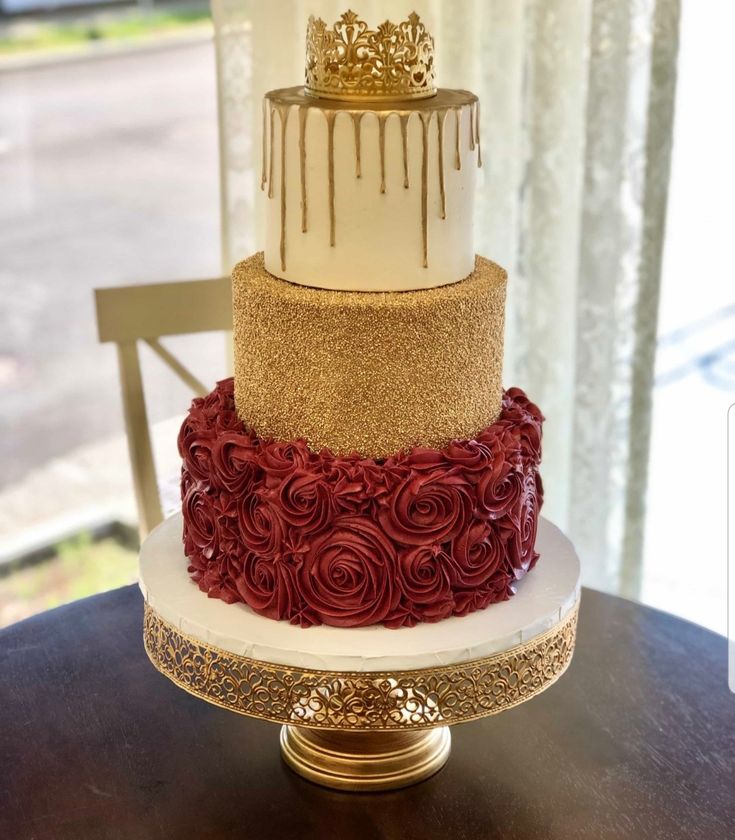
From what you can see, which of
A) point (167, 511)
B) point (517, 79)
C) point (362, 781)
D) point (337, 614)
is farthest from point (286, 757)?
point (517, 79)

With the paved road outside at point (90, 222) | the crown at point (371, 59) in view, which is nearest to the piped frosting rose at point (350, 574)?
the crown at point (371, 59)

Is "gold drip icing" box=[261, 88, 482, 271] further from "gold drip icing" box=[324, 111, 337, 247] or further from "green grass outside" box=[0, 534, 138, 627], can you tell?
"green grass outside" box=[0, 534, 138, 627]

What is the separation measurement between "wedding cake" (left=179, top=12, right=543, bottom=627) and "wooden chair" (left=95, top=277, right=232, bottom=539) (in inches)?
30.9

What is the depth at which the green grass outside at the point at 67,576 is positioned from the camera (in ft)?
10.9

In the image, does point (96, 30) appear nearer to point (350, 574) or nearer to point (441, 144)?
point (441, 144)

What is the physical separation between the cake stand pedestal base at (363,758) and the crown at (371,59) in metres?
0.75

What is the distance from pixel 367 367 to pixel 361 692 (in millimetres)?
353

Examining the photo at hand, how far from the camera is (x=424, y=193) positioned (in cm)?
133

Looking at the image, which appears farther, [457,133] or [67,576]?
[67,576]

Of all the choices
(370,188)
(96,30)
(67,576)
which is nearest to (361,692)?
(370,188)

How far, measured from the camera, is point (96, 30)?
2.93 metres

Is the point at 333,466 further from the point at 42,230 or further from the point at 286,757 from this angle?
the point at 42,230

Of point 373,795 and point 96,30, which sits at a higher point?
point 96,30

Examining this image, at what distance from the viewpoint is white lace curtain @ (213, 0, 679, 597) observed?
2.37 metres
